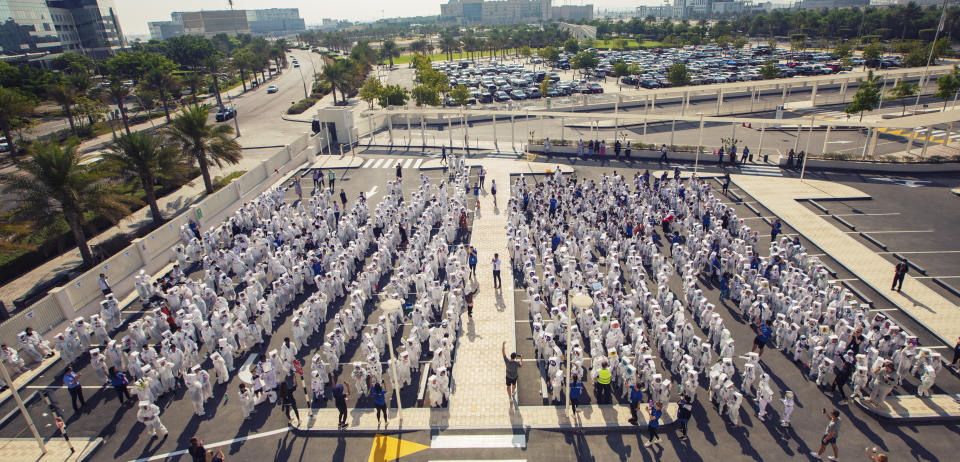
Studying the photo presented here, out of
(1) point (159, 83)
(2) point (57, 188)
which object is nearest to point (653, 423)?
(2) point (57, 188)

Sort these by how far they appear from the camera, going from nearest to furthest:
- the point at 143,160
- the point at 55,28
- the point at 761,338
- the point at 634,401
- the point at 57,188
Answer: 1. the point at 634,401
2. the point at 761,338
3. the point at 57,188
4. the point at 143,160
5. the point at 55,28

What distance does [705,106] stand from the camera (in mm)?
57250

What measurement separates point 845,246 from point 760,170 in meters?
11.9

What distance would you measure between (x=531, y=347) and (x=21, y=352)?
1748 centimetres

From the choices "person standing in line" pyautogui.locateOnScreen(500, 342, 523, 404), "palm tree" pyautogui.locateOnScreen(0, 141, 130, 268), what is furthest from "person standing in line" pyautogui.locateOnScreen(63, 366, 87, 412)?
"person standing in line" pyautogui.locateOnScreen(500, 342, 523, 404)

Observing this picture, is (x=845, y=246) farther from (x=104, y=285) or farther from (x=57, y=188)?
(x=57, y=188)

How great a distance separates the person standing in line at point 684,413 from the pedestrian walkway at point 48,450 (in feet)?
52.2

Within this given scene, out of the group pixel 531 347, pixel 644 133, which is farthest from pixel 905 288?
pixel 644 133

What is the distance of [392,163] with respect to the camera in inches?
1553

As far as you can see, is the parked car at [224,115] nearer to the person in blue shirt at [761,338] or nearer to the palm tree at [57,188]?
the palm tree at [57,188]

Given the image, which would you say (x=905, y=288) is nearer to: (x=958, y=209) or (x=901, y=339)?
(x=901, y=339)

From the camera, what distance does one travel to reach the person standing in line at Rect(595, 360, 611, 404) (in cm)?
1436

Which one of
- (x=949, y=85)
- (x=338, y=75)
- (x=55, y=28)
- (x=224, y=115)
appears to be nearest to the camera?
(x=949, y=85)

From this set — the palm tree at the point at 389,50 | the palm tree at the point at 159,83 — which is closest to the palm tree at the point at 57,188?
the palm tree at the point at 159,83
